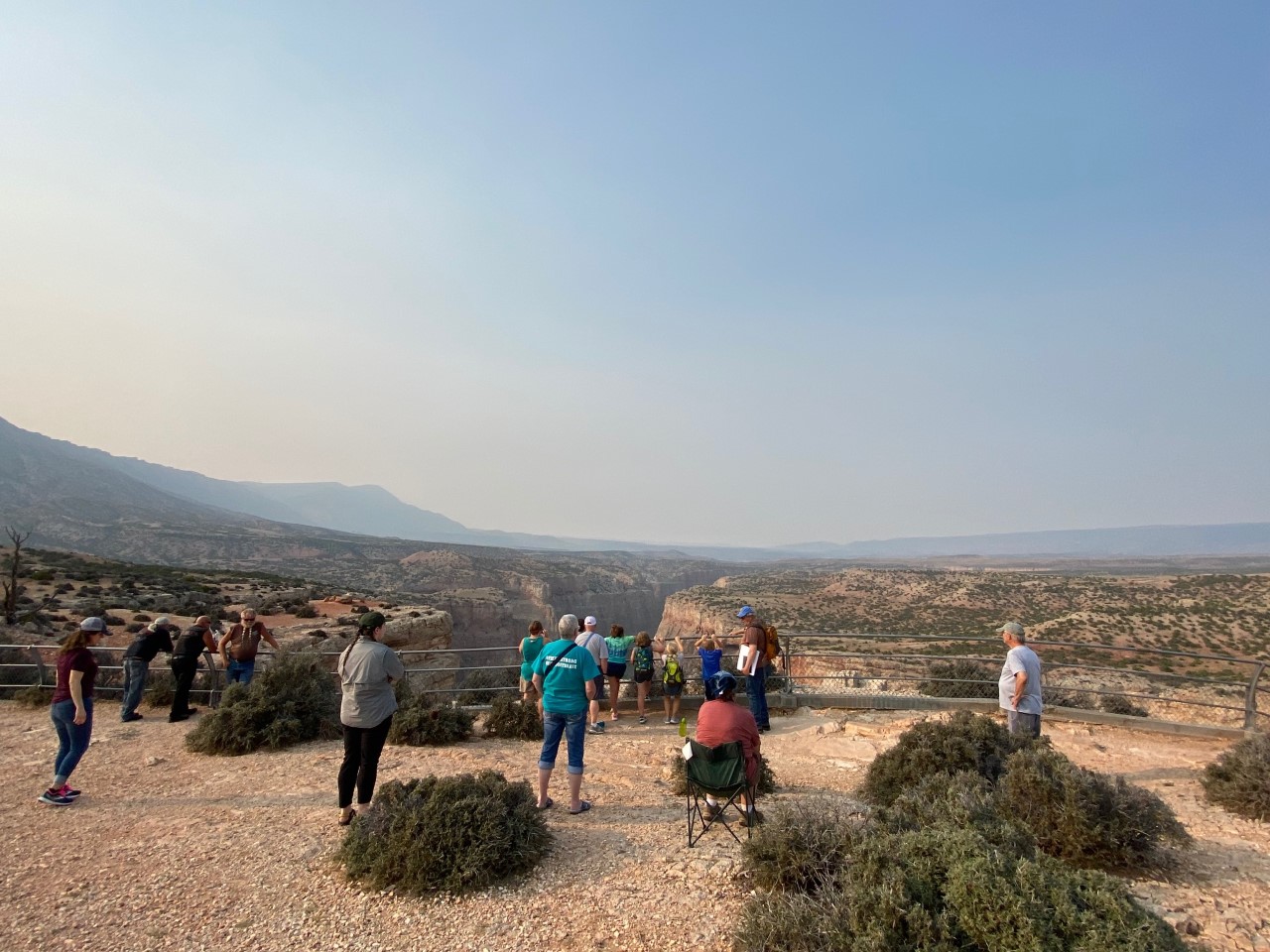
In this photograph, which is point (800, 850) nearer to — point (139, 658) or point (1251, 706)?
point (1251, 706)

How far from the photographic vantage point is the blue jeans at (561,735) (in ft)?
19.3

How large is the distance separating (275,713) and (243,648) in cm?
187

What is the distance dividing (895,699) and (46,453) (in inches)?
7530

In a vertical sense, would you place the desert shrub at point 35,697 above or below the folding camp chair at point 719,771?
below

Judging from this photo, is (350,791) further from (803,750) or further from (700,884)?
(803,750)

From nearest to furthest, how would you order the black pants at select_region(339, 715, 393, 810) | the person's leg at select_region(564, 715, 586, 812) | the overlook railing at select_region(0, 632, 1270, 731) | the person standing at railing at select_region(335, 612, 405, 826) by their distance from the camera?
1. the person standing at railing at select_region(335, 612, 405, 826)
2. the black pants at select_region(339, 715, 393, 810)
3. the person's leg at select_region(564, 715, 586, 812)
4. the overlook railing at select_region(0, 632, 1270, 731)

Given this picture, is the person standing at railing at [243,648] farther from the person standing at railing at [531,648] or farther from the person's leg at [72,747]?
the person standing at railing at [531,648]

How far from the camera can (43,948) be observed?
159 inches

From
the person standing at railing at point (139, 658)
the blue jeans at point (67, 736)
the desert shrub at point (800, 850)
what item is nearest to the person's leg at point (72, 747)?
the blue jeans at point (67, 736)

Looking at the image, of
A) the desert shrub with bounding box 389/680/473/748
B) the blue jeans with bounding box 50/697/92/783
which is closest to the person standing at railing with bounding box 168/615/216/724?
the blue jeans with bounding box 50/697/92/783

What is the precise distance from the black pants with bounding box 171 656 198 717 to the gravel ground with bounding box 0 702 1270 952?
1570mm

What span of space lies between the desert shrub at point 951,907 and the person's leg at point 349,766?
12.1 feet

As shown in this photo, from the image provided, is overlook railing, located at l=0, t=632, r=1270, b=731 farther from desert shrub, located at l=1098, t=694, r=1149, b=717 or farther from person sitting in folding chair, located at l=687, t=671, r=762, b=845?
person sitting in folding chair, located at l=687, t=671, r=762, b=845

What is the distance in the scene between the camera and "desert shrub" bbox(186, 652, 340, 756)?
8461mm
